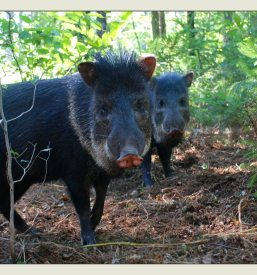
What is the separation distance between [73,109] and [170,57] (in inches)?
158

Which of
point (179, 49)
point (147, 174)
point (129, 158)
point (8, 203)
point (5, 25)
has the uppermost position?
point (5, 25)

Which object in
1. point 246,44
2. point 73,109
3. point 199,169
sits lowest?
point 199,169

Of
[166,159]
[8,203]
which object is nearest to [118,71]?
[8,203]

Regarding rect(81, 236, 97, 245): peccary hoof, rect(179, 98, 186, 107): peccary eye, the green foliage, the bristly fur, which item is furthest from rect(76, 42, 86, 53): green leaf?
rect(81, 236, 97, 245): peccary hoof

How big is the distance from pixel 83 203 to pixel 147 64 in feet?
5.65

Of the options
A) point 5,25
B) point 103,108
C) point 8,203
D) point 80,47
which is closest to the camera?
point 103,108

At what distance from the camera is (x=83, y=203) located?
12.5ft

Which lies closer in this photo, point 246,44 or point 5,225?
point 246,44

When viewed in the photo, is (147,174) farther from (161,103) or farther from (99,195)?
(99,195)

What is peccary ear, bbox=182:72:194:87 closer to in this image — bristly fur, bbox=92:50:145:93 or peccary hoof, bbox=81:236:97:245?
bristly fur, bbox=92:50:145:93

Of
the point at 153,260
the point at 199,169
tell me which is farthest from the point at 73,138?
the point at 199,169

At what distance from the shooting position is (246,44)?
12.9 ft

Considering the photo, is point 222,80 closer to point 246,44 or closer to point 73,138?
point 246,44

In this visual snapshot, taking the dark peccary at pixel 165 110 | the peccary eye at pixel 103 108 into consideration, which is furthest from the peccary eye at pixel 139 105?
the dark peccary at pixel 165 110
